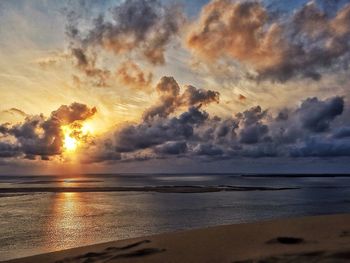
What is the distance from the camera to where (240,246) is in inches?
420

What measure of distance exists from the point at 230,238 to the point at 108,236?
33.0ft

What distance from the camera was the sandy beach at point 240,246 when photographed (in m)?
9.12

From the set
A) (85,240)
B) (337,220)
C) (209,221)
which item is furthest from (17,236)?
(337,220)

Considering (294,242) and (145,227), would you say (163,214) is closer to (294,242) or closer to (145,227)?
(145,227)

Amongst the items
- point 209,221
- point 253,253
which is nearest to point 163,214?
point 209,221

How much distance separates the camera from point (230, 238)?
38.6ft

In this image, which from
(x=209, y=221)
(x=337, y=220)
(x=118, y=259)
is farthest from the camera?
(x=209, y=221)

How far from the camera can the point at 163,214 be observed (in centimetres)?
3119

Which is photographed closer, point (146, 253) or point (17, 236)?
point (146, 253)

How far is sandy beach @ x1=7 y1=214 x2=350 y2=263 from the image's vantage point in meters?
9.12

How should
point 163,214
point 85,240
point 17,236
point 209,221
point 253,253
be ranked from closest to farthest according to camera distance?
point 253,253, point 85,240, point 17,236, point 209,221, point 163,214

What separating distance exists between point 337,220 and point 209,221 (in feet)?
45.2

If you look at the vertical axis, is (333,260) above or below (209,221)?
above

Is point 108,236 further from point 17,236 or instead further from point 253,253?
point 253,253
